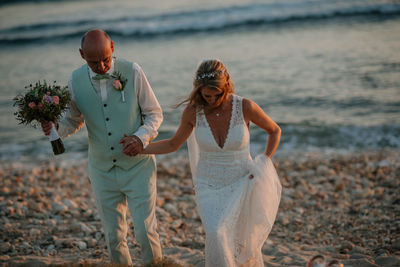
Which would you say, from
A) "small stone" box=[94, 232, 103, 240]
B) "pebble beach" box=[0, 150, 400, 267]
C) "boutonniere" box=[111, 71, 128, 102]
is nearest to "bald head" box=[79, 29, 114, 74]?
"boutonniere" box=[111, 71, 128, 102]

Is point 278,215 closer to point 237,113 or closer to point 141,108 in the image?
point 237,113

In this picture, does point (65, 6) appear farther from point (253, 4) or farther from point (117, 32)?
point (253, 4)

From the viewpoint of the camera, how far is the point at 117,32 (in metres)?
26.1

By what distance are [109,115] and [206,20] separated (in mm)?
22543

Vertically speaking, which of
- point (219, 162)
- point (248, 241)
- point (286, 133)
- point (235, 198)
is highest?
point (219, 162)

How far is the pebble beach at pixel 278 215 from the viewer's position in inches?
216

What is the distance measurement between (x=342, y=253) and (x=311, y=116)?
6463mm

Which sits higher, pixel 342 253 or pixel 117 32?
pixel 117 32

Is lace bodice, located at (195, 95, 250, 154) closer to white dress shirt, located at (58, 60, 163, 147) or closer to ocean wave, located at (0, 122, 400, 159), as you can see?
white dress shirt, located at (58, 60, 163, 147)

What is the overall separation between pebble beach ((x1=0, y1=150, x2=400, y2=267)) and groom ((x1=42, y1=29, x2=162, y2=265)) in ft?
1.99

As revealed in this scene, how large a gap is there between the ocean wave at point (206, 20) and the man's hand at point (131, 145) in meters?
21.3

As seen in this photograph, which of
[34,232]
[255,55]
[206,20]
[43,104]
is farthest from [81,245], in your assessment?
[206,20]

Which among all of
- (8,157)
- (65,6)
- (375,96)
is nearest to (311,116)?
(375,96)

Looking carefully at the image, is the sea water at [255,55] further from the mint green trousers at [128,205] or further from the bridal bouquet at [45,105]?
the bridal bouquet at [45,105]
